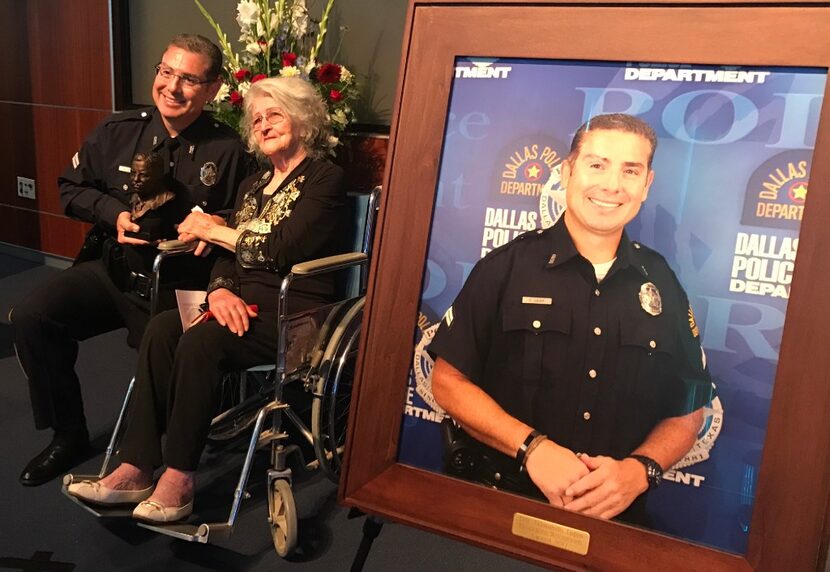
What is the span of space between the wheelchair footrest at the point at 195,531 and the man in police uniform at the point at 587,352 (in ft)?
3.18

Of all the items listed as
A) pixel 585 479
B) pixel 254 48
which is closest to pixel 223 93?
pixel 254 48

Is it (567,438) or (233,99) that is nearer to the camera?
(567,438)

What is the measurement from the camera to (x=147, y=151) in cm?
245

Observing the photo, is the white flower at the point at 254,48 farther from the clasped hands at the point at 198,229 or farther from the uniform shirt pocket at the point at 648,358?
the uniform shirt pocket at the point at 648,358

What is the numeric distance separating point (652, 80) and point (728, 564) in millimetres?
712

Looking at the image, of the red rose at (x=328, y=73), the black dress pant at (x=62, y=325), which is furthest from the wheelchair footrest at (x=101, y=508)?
the red rose at (x=328, y=73)

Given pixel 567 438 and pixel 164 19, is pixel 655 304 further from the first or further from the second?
pixel 164 19

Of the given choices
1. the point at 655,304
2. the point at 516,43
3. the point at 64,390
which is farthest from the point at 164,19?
the point at 655,304

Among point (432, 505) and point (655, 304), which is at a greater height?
point (655, 304)

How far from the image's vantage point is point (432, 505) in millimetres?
1170

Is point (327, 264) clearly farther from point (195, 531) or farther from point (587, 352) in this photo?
point (587, 352)

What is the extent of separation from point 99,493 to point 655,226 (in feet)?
5.29

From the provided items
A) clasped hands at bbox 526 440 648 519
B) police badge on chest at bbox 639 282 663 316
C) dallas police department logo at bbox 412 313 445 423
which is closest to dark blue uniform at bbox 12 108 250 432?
dallas police department logo at bbox 412 313 445 423

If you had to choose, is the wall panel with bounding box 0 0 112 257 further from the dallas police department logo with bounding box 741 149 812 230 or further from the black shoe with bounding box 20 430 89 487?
the dallas police department logo with bounding box 741 149 812 230
